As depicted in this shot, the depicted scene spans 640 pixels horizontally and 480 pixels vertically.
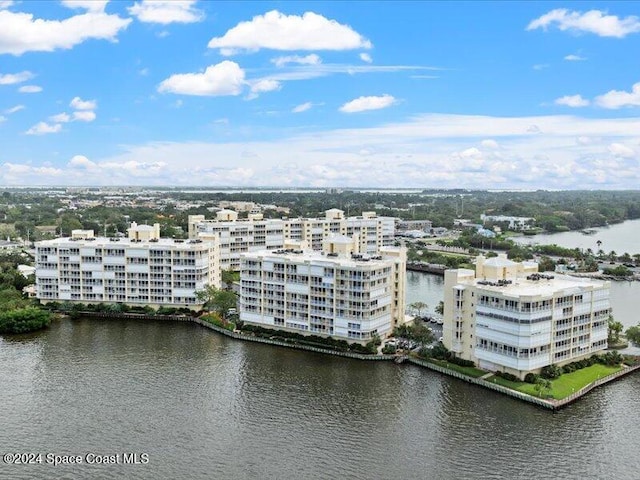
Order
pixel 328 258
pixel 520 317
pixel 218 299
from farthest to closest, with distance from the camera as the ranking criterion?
pixel 218 299, pixel 328 258, pixel 520 317

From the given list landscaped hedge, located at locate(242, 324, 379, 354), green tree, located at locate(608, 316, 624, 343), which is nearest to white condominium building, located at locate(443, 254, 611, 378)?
green tree, located at locate(608, 316, 624, 343)

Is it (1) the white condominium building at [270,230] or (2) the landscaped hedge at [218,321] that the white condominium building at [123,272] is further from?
(1) the white condominium building at [270,230]

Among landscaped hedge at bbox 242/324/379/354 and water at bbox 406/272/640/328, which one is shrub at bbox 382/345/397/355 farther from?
water at bbox 406/272/640/328

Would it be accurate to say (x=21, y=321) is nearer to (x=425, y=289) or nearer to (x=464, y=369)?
(x=464, y=369)

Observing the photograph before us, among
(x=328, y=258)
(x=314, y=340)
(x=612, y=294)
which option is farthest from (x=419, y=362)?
(x=612, y=294)

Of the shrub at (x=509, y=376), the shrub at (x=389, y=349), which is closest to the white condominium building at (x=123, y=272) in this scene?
the shrub at (x=389, y=349)
